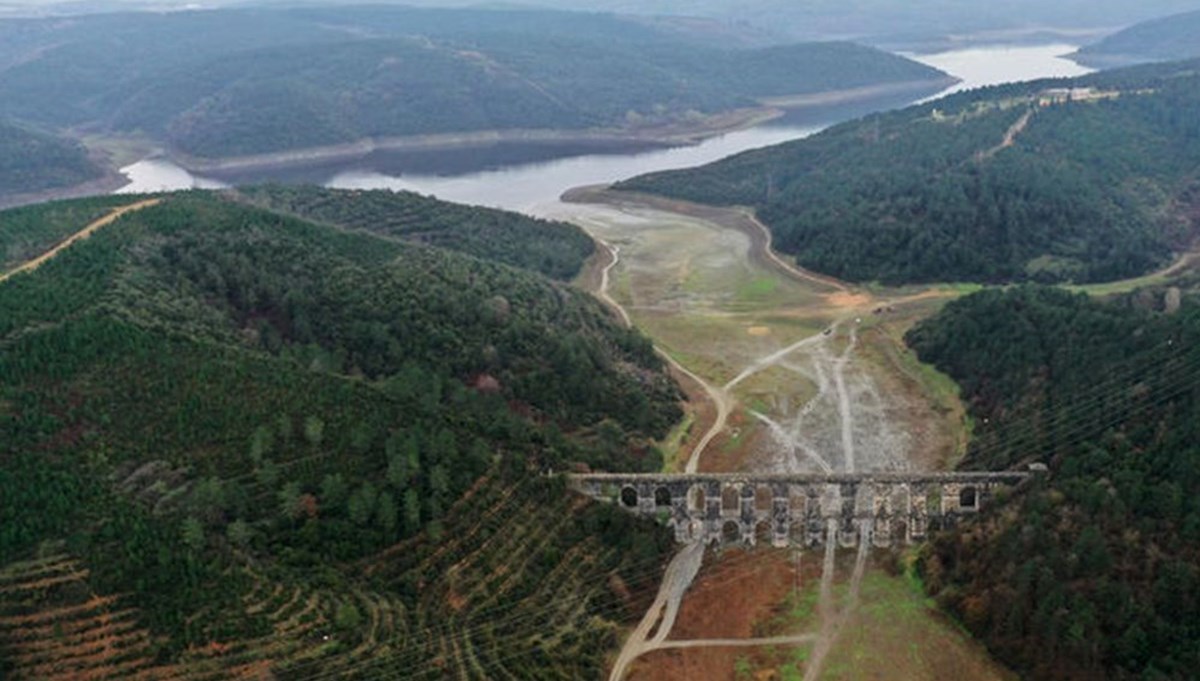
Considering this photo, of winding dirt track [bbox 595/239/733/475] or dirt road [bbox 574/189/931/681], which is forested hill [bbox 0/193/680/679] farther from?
winding dirt track [bbox 595/239/733/475]

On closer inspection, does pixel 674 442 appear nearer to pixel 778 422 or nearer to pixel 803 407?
pixel 778 422

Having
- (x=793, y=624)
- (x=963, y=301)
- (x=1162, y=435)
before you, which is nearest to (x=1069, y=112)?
(x=963, y=301)

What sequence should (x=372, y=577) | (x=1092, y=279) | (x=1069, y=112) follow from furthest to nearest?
(x=1069, y=112), (x=1092, y=279), (x=372, y=577)

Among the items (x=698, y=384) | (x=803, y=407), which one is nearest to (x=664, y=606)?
(x=803, y=407)

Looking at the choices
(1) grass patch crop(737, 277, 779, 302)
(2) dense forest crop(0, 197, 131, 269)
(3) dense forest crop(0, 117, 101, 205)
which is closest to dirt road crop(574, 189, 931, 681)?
(1) grass patch crop(737, 277, 779, 302)

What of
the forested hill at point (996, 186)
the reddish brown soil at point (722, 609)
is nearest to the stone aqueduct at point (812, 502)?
the reddish brown soil at point (722, 609)

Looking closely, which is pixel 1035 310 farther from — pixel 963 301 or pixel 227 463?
pixel 227 463
